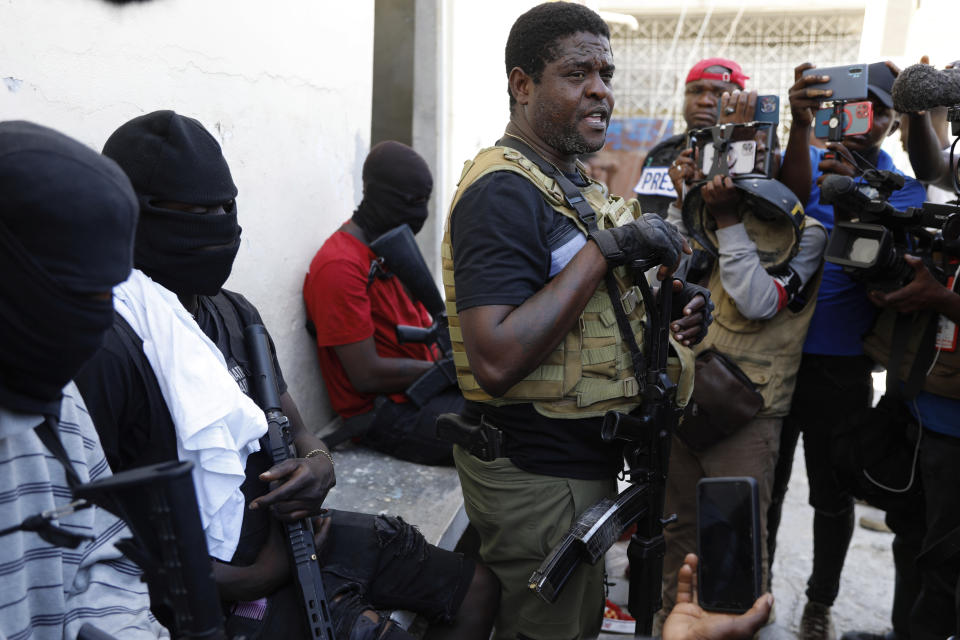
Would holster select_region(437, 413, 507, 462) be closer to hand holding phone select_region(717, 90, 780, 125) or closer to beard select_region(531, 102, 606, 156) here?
beard select_region(531, 102, 606, 156)

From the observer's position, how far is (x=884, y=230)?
241cm

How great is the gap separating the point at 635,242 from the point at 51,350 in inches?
45.8

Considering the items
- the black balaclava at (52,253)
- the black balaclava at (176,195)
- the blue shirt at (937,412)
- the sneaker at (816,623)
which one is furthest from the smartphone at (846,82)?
the black balaclava at (52,253)

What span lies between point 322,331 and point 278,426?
1.42m

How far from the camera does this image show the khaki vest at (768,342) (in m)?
2.71

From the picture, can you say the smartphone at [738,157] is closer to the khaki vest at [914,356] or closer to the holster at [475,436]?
the khaki vest at [914,356]

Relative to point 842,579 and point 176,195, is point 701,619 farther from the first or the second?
point 842,579

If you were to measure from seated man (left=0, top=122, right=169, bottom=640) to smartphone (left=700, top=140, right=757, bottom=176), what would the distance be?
2.15m

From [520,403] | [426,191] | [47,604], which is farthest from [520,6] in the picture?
[47,604]

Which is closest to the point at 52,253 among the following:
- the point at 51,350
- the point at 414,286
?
the point at 51,350

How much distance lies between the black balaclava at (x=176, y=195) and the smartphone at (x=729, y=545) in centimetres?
106

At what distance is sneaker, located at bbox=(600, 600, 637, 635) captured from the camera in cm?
304

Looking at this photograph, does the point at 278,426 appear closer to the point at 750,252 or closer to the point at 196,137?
the point at 196,137

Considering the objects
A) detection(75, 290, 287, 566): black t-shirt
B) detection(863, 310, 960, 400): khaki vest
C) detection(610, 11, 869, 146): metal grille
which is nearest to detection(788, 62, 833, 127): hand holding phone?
detection(863, 310, 960, 400): khaki vest
